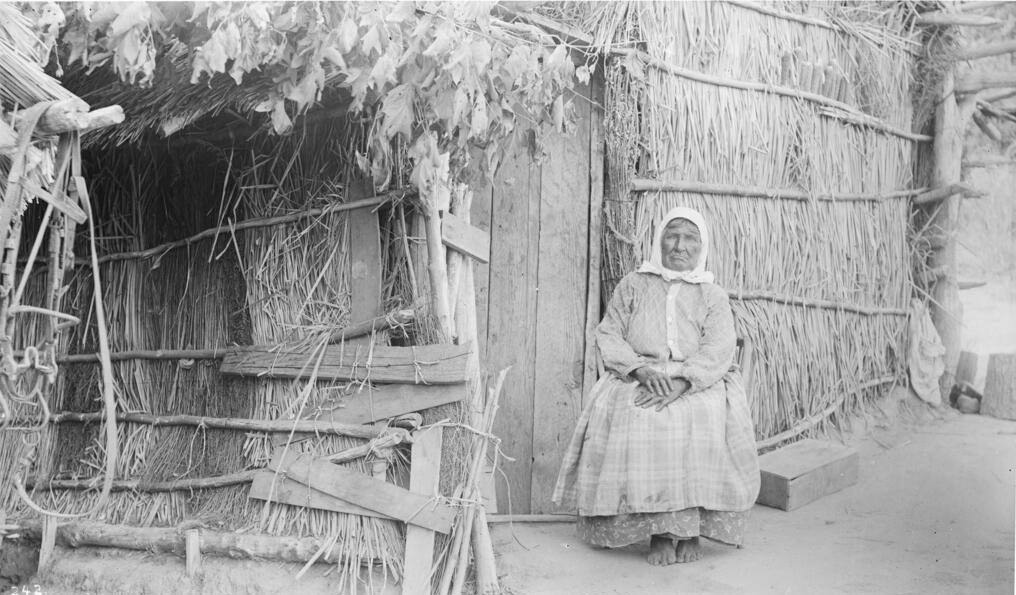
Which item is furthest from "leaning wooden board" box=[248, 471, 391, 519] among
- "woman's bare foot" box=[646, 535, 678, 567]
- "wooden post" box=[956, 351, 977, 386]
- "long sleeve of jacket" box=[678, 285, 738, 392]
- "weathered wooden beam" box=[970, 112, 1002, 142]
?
"weathered wooden beam" box=[970, 112, 1002, 142]

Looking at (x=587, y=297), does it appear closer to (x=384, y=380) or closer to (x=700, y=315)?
(x=700, y=315)

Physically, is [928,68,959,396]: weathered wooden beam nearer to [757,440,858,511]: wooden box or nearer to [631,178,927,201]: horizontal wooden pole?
[631,178,927,201]: horizontal wooden pole

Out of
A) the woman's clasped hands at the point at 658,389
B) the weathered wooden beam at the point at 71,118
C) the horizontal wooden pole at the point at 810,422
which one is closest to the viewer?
the weathered wooden beam at the point at 71,118

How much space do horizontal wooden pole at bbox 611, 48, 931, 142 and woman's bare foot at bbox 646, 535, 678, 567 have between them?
8.13ft

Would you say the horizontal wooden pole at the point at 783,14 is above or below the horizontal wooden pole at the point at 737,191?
above

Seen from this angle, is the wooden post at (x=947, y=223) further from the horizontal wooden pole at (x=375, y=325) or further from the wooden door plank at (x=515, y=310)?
the horizontal wooden pole at (x=375, y=325)

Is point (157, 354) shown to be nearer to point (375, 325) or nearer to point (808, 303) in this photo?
point (375, 325)

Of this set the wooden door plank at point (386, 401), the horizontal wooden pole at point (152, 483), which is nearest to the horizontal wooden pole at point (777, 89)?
the wooden door plank at point (386, 401)

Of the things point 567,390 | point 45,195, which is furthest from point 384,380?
point 45,195

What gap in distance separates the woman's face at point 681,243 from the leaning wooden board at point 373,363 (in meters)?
1.26

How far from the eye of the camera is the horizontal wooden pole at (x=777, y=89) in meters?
5.62

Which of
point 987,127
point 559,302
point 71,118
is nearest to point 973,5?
point 987,127

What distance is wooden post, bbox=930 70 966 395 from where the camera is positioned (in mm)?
7637

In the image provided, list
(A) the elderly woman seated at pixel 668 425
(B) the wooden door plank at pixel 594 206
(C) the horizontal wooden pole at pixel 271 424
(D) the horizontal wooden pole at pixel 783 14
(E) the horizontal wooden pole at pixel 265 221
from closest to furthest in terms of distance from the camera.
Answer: (C) the horizontal wooden pole at pixel 271 424
(E) the horizontal wooden pole at pixel 265 221
(A) the elderly woman seated at pixel 668 425
(B) the wooden door plank at pixel 594 206
(D) the horizontal wooden pole at pixel 783 14
